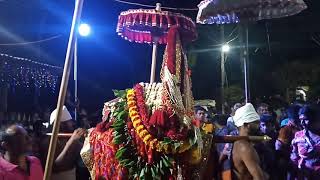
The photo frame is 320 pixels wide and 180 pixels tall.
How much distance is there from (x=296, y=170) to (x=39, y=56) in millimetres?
7301

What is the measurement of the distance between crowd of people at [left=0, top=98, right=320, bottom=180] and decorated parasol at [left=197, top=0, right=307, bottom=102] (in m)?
1.39

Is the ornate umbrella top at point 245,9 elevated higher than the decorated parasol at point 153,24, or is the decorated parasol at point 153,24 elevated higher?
the ornate umbrella top at point 245,9

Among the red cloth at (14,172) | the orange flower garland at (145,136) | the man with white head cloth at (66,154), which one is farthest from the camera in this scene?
the man with white head cloth at (66,154)

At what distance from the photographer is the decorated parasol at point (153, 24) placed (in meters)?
4.76

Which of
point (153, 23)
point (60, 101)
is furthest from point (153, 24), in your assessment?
point (60, 101)

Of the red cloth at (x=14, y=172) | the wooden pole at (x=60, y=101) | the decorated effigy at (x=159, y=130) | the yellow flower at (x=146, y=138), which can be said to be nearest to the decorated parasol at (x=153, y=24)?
the decorated effigy at (x=159, y=130)

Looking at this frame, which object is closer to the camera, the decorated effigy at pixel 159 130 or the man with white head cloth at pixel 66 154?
the decorated effigy at pixel 159 130

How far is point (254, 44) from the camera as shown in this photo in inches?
883

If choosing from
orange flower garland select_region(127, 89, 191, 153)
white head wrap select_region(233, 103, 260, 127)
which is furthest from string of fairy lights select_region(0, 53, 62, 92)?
orange flower garland select_region(127, 89, 191, 153)

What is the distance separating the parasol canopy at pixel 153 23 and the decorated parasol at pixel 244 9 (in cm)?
73

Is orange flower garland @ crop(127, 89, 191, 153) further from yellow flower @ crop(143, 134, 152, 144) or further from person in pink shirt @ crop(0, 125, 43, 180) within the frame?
person in pink shirt @ crop(0, 125, 43, 180)

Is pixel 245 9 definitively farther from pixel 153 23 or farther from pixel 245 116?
pixel 245 116

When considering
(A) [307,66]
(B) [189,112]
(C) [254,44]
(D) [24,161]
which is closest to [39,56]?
(D) [24,161]

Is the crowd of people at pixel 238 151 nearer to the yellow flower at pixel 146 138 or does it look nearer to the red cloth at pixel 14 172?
the red cloth at pixel 14 172
